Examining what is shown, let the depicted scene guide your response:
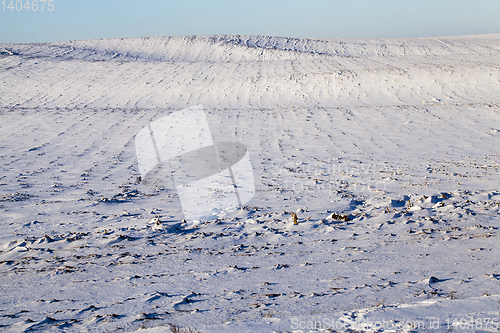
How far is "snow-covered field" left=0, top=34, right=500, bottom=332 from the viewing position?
298 cm

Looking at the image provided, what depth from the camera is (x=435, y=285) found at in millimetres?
3236

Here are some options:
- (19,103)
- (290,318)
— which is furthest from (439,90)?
(19,103)

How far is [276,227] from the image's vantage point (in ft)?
16.2

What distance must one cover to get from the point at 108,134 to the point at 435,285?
10484 millimetres

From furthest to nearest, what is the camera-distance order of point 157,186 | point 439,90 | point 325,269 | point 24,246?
point 439,90
point 157,186
point 24,246
point 325,269

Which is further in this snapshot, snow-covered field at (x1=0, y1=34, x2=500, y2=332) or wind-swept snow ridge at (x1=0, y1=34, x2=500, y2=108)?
wind-swept snow ridge at (x1=0, y1=34, x2=500, y2=108)

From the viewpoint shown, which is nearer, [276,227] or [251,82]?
[276,227]

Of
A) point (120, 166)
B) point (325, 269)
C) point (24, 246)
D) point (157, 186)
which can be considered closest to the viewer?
point (325, 269)

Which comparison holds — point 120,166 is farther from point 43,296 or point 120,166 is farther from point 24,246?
point 43,296

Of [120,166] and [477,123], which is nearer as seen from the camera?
[120,166]

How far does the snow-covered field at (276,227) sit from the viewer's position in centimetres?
298

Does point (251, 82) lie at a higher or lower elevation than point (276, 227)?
lower

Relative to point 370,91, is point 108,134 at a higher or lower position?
lower

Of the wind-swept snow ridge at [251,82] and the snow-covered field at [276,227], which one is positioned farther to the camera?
the wind-swept snow ridge at [251,82]
